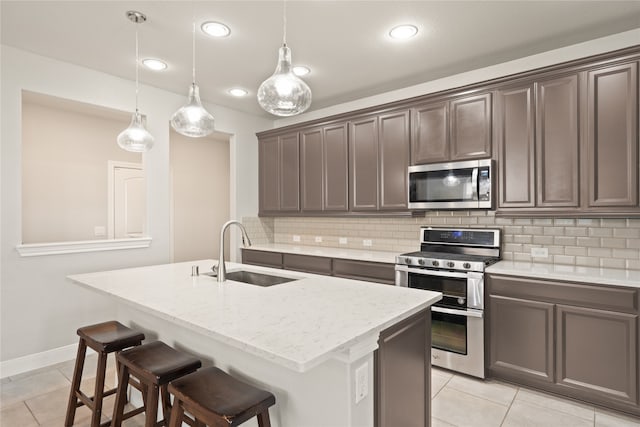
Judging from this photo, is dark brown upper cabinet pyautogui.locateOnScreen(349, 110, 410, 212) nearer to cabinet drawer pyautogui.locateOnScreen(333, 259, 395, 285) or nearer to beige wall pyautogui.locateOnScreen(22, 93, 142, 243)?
cabinet drawer pyautogui.locateOnScreen(333, 259, 395, 285)

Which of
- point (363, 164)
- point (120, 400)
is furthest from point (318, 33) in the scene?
point (120, 400)

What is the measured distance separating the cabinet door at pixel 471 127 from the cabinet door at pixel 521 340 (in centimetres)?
125

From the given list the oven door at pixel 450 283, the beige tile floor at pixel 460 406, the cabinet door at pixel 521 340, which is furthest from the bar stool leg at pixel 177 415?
the cabinet door at pixel 521 340

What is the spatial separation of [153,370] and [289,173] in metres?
3.21

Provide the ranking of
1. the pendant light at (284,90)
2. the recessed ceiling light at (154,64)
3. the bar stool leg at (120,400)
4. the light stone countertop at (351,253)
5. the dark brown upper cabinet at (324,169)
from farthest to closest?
the dark brown upper cabinet at (324,169) → the light stone countertop at (351,253) → the recessed ceiling light at (154,64) → the bar stool leg at (120,400) → the pendant light at (284,90)

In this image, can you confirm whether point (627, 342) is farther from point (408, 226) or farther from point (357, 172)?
point (357, 172)

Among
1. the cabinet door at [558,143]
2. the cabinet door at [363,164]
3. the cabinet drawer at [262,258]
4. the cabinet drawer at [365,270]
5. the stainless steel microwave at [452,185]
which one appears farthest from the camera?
the cabinet drawer at [262,258]

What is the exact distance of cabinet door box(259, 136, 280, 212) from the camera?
189 inches

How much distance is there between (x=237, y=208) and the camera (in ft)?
15.7

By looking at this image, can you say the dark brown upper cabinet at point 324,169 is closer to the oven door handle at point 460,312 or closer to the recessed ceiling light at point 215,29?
Answer: the oven door handle at point 460,312

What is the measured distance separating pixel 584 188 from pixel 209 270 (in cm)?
284

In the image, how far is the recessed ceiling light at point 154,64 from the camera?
325 cm

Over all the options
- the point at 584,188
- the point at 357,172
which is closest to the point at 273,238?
the point at 357,172

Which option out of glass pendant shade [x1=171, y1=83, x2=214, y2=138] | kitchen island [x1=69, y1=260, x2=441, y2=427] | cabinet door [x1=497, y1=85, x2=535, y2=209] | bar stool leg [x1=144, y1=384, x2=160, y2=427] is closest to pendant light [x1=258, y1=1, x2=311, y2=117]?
glass pendant shade [x1=171, y1=83, x2=214, y2=138]
